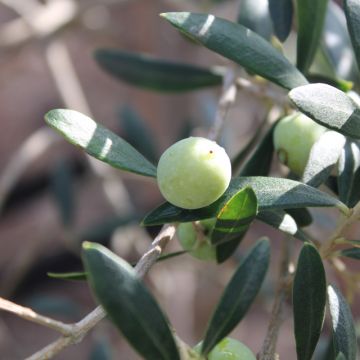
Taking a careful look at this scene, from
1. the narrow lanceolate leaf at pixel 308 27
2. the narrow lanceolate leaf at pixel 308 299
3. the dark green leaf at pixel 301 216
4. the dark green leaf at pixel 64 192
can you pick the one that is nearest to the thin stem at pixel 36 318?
the narrow lanceolate leaf at pixel 308 299

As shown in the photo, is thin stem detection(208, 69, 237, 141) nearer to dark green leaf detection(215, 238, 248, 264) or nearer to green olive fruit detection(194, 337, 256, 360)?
dark green leaf detection(215, 238, 248, 264)

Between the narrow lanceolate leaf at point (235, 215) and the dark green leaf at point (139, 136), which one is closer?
the narrow lanceolate leaf at point (235, 215)

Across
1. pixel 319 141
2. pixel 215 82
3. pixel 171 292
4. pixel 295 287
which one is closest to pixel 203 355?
pixel 295 287

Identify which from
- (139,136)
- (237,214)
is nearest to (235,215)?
(237,214)

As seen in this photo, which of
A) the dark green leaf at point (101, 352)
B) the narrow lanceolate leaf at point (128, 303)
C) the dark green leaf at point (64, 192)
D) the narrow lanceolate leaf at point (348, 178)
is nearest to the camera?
the narrow lanceolate leaf at point (128, 303)

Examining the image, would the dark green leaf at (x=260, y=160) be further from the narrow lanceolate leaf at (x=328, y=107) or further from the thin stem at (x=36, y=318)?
the thin stem at (x=36, y=318)

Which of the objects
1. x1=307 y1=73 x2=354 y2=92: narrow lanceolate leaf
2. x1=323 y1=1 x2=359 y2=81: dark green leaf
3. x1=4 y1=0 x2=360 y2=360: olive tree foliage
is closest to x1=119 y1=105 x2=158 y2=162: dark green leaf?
x1=323 y1=1 x2=359 y2=81: dark green leaf
